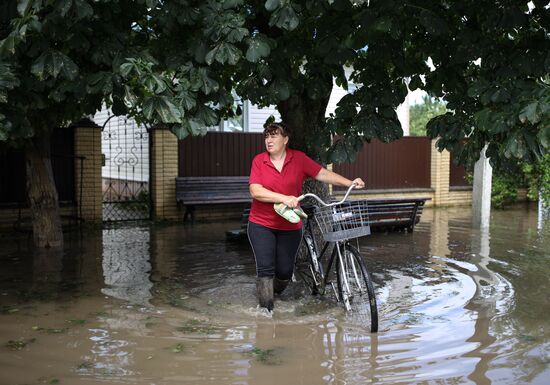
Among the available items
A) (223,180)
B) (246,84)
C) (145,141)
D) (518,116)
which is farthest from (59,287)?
(145,141)

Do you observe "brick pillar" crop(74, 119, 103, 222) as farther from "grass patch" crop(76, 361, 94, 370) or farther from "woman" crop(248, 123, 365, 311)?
"grass patch" crop(76, 361, 94, 370)

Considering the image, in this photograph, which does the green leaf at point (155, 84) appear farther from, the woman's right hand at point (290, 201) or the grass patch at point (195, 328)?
the grass patch at point (195, 328)

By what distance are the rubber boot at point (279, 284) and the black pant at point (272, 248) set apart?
0.14 meters

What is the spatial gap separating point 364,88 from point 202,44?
164cm

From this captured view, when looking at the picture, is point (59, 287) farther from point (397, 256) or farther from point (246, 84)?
point (397, 256)

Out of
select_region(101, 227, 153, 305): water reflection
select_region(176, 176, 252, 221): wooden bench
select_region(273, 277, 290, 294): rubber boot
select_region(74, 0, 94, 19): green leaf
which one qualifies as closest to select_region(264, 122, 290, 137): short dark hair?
select_region(273, 277, 290, 294): rubber boot

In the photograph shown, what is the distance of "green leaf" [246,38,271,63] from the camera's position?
490 cm

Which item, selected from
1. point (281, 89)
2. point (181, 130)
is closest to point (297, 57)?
point (281, 89)

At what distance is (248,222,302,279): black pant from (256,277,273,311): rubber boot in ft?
0.17

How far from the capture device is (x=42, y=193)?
9.20m

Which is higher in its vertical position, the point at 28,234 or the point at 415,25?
the point at 415,25

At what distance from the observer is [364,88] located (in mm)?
5969

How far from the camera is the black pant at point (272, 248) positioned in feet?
18.1

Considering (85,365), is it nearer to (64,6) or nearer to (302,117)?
(64,6)
